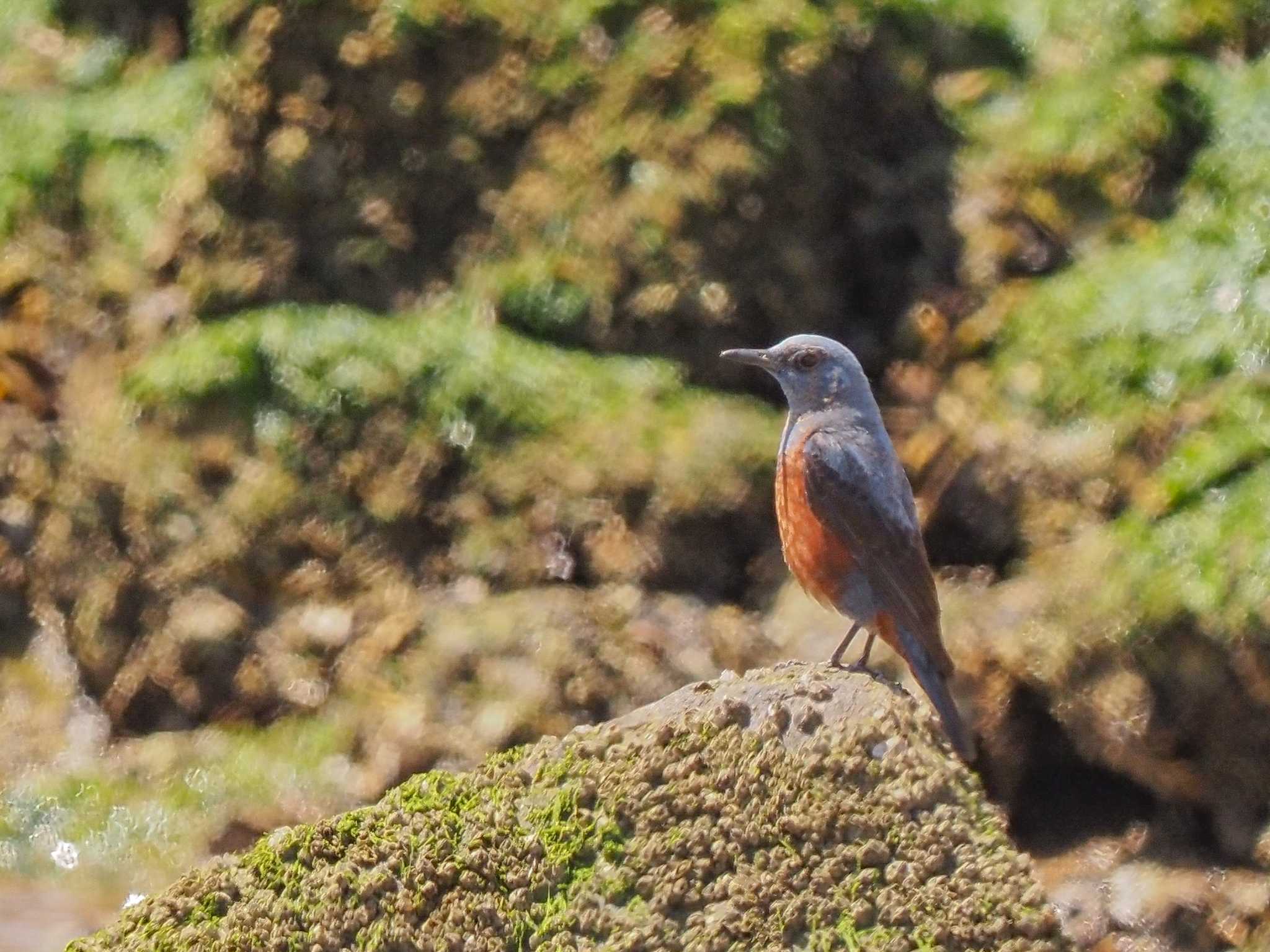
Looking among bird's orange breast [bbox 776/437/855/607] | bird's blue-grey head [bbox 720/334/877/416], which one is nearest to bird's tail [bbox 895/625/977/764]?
bird's orange breast [bbox 776/437/855/607]

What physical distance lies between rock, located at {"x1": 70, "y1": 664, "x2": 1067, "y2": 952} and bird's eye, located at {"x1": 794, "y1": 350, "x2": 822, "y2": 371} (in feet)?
8.11

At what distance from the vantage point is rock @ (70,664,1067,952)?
15.2ft

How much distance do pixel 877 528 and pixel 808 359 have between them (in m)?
0.71

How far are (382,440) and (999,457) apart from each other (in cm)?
275

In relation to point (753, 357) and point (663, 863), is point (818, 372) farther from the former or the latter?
point (663, 863)

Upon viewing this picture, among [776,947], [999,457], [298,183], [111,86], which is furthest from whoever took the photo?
[111,86]

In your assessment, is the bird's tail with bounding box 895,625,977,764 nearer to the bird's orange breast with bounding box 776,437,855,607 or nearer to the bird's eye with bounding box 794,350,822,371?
the bird's orange breast with bounding box 776,437,855,607

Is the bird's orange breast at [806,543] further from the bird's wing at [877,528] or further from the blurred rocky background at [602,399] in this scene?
the blurred rocky background at [602,399]

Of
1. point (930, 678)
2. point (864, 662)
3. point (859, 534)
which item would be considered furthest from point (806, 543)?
point (930, 678)

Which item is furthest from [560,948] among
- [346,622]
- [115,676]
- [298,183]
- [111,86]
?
[111,86]

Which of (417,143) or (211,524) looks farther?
(417,143)

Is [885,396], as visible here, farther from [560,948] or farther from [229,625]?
[560,948]

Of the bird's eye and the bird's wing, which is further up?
the bird's eye

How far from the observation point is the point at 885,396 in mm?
9164
